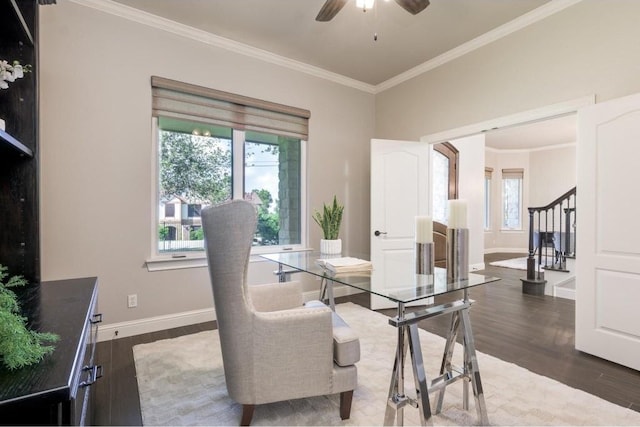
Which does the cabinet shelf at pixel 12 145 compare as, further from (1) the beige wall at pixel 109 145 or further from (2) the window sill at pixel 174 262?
(2) the window sill at pixel 174 262

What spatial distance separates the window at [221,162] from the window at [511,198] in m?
7.30

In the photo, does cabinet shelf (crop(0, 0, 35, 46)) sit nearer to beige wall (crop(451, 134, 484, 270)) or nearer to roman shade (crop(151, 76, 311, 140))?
roman shade (crop(151, 76, 311, 140))

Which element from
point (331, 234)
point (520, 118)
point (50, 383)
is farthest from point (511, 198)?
point (50, 383)

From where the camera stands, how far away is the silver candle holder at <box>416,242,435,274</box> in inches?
68.3

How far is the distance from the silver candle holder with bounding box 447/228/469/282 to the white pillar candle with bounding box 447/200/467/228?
0.09 feet

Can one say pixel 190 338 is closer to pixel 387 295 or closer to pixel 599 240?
pixel 387 295

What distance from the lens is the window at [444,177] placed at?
6.14 metres

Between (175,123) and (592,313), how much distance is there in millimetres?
3975

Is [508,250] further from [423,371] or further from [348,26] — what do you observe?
[423,371]

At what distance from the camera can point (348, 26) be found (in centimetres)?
303

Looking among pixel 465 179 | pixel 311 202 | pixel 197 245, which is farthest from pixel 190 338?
pixel 465 179

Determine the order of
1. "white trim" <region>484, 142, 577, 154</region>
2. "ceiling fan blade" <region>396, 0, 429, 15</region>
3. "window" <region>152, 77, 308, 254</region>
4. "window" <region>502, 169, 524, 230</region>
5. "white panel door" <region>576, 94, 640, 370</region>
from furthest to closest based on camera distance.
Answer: "window" <region>502, 169, 524, 230</region> → "white trim" <region>484, 142, 577, 154</region> → "window" <region>152, 77, 308, 254</region> → "white panel door" <region>576, 94, 640, 370</region> → "ceiling fan blade" <region>396, 0, 429, 15</region>

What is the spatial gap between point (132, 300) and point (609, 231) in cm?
393

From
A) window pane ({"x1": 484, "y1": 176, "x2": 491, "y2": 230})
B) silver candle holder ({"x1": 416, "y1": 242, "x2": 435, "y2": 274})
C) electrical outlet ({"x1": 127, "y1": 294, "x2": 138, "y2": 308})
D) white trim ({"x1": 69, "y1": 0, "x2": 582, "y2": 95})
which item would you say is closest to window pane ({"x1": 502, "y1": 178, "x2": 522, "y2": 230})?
window pane ({"x1": 484, "y1": 176, "x2": 491, "y2": 230})
